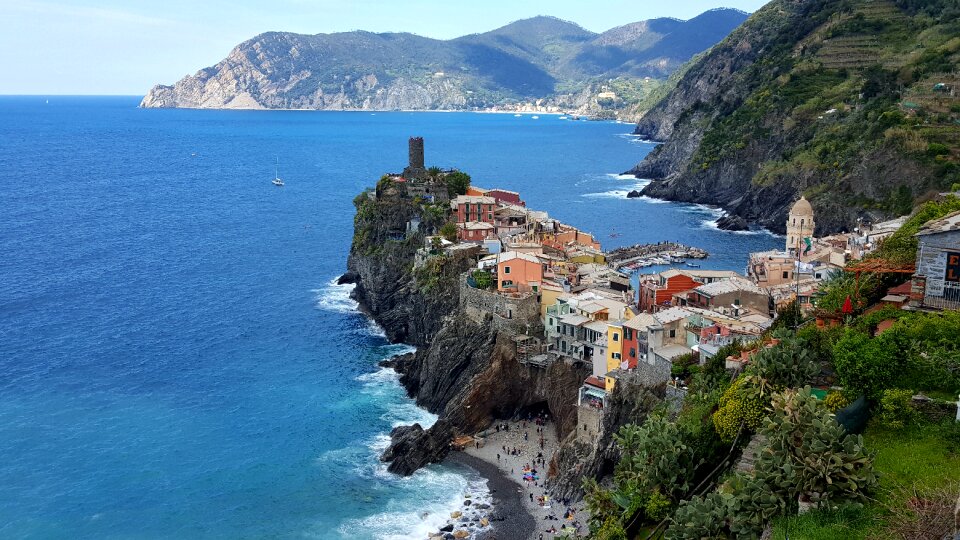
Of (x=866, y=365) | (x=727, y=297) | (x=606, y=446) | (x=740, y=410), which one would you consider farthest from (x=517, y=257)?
(x=866, y=365)

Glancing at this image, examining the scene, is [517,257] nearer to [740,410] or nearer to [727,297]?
[727,297]

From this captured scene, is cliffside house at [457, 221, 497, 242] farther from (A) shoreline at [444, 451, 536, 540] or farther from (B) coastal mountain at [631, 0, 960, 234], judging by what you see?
(B) coastal mountain at [631, 0, 960, 234]

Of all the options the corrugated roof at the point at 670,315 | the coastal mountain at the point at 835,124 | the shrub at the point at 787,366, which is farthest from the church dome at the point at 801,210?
the shrub at the point at 787,366

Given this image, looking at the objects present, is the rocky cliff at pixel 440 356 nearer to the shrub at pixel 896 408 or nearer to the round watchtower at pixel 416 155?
the round watchtower at pixel 416 155

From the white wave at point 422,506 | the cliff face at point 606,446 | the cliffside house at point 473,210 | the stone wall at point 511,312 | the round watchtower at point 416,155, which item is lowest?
the white wave at point 422,506

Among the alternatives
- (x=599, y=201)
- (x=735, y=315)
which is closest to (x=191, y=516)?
(x=735, y=315)
